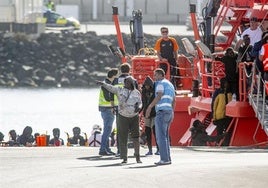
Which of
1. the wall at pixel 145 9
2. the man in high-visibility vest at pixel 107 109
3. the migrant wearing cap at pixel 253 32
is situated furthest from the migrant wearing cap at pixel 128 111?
the wall at pixel 145 9

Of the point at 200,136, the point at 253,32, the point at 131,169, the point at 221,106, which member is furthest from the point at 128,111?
the point at 253,32

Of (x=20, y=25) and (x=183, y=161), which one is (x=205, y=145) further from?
(x=20, y=25)

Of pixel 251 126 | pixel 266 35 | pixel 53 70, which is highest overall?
pixel 266 35

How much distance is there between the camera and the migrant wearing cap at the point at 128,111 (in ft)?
64.5

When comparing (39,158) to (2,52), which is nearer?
(39,158)

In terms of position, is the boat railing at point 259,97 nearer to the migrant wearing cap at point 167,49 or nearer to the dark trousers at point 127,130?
the dark trousers at point 127,130

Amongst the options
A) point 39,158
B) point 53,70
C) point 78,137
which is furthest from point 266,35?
point 53,70

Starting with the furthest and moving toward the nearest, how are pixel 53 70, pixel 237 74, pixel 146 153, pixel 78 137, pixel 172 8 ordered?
pixel 172 8 → pixel 53 70 → pixel 78 137 → pixel 237 74 → pixel 146 153

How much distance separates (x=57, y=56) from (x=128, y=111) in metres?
68.9

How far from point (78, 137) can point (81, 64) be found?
57.0 meters

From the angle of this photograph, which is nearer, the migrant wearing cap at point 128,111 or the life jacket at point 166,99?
the life jacket at point 166,99

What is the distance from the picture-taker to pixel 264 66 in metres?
22.8

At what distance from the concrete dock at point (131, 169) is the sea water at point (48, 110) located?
80.2ft

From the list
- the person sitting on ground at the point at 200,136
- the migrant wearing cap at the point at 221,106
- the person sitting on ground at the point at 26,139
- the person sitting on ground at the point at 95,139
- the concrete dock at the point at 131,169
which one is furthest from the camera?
the person sitting on ground at the point at 26,139
